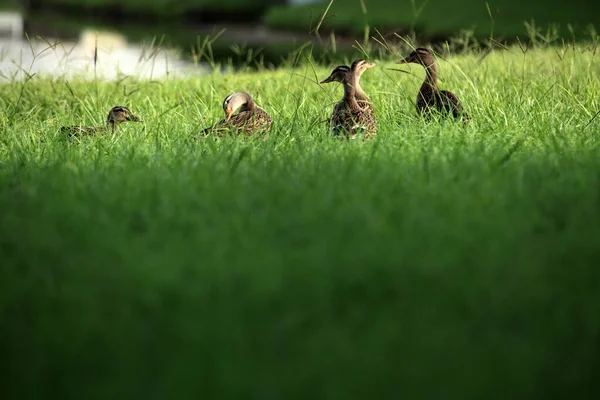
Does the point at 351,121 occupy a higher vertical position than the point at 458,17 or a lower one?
lower

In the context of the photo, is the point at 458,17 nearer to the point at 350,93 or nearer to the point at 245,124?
the point at 350,93

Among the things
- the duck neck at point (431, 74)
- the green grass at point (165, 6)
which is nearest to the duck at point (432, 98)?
the duck neck at point (431, 74)

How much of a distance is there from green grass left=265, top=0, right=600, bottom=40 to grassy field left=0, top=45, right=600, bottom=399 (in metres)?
12.7

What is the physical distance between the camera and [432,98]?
19.0 ft

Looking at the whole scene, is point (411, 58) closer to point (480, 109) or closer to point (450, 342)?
point (480, 109)

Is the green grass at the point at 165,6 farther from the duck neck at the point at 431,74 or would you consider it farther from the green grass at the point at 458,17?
the duck neck at the point at 431,74

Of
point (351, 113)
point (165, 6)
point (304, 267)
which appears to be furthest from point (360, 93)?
point (165, 6)

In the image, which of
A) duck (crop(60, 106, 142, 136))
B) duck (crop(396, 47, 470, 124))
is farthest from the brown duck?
duck (crop(60, 106, 142, 136))

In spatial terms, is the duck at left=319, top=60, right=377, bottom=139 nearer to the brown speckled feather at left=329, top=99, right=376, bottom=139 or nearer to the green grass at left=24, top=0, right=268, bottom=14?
the brown speckled feather at left=329, top=99, right=376, bottom=139

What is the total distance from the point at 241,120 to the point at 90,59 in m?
2.99

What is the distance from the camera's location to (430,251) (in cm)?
318

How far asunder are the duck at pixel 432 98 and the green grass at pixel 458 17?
10916mm

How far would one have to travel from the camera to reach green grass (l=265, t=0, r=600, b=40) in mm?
18875

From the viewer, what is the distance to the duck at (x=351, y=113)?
5.17 metres
